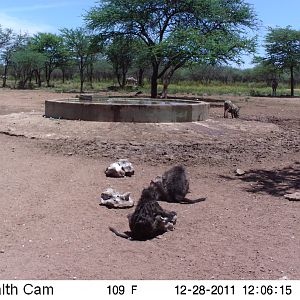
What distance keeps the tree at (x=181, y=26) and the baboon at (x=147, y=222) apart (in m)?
19.0

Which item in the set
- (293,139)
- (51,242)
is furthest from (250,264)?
(293,139)

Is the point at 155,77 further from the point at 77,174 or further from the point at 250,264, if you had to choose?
the point at 250,264

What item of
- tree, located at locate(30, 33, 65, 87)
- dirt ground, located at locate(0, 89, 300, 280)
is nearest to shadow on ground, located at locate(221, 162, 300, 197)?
dirt ground, located at locate(0, 89, 300, 280)

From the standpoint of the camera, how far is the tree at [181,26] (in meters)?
23.8

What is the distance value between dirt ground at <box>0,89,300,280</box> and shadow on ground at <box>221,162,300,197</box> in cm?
2

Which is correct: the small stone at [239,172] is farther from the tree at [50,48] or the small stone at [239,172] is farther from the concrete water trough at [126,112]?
the tree at [50,48]

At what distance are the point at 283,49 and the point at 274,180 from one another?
33.9m

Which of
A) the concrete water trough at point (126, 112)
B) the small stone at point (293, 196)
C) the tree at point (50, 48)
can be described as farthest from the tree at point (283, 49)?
the small stone at point (293, 196)

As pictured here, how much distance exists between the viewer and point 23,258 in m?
4.24

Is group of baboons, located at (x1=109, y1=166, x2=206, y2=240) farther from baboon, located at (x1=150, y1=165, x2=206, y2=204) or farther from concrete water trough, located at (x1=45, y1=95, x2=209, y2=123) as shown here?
concrete water trough, located at (x1=45, y1=95, x2=209, y2=123)

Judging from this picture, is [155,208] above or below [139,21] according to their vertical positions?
below

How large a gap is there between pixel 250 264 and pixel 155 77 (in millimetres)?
22927

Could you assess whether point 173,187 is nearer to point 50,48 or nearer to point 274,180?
point 274,180

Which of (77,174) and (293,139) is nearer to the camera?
(77,174)
